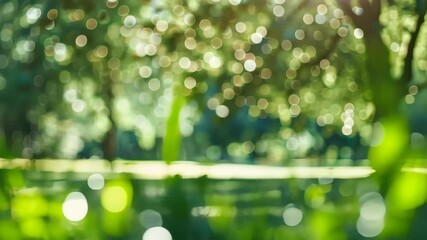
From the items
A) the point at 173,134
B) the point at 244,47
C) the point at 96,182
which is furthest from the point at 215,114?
the point at 173,134

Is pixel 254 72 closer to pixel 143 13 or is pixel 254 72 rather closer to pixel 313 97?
pixel 143 13

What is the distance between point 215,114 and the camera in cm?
1819

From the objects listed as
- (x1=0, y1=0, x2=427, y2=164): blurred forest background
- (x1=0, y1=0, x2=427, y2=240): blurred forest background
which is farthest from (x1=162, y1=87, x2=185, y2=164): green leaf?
(x1=0, y1=0, x2=427, y2=164): blurred forest background

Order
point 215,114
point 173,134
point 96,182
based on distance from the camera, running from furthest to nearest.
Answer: point 215,114
point 96,182
point 173,134

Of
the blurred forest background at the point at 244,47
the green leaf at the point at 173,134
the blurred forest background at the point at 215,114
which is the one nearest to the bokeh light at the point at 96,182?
the blurred forest background at the point at 215,114

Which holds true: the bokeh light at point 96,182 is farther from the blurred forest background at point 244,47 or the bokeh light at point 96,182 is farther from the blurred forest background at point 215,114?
the blurred forest background at point 244,47

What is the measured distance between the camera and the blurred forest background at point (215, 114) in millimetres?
1364

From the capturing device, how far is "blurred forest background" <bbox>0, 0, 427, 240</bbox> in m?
1.36

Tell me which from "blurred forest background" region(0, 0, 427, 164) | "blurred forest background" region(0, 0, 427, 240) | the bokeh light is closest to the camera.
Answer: "blurred forest background" region(0, 0, 427, 240)

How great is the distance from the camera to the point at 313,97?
22.2m

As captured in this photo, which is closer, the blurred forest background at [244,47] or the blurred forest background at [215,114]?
the blurred forest background at [215,114]

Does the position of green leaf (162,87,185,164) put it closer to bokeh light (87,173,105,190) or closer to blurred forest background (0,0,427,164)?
bokeh light (87,173,105,190)

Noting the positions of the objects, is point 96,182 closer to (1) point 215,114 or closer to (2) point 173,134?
(2) point 173,134

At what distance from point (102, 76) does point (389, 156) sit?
23.3 metres
